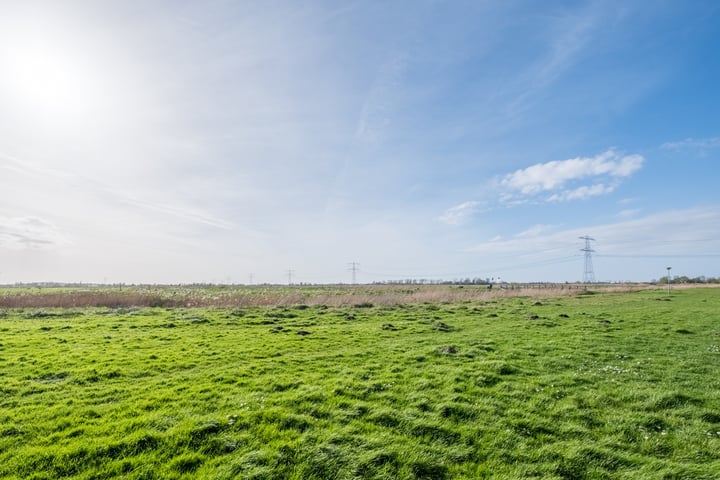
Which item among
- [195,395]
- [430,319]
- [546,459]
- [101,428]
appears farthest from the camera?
[430,319]

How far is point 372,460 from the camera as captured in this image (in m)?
6.18

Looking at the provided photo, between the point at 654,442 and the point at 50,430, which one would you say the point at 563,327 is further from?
the point at 50,430

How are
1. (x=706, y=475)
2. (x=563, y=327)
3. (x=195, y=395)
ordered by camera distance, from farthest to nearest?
(x=563, y=327)
(x=195, y=395)
(x=706, y=475)

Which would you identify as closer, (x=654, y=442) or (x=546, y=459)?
(x=546, y=459)

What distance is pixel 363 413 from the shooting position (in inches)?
319

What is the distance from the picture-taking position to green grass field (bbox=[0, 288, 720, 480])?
20.0 feet

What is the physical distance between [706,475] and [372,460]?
550 centimetres

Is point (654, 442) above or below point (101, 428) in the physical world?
below

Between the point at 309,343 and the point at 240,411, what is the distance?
29.4 feet

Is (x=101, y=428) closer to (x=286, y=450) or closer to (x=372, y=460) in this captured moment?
(x=286, y=450)

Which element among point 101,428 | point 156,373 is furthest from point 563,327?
point 101,428

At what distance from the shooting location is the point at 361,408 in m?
8.30

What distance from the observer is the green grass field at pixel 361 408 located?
20.0 ft

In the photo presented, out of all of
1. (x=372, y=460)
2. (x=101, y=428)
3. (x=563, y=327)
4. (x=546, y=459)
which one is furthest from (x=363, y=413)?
(x=563, y=327)
